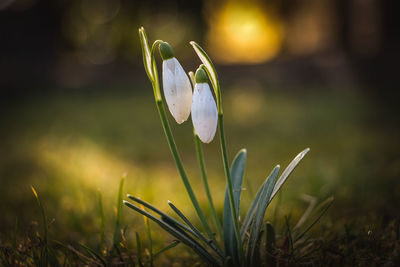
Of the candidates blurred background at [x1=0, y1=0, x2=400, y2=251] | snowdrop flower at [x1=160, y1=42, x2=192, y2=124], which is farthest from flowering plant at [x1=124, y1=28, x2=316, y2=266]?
blurred background at [x1=0, y1=0, x2=400, y2=251]

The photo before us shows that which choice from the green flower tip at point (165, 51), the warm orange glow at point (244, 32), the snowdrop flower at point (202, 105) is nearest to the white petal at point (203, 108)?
the snowdrop flower at point (202, 105)

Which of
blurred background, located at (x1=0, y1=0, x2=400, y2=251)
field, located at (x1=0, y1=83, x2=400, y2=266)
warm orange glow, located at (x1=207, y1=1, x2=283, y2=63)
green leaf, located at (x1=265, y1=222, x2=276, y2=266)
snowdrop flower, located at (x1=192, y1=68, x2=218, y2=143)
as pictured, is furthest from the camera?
warm orange glow, located at (x1=207, y1=1, x2=283, y2=63)

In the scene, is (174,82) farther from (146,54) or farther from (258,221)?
(258,221)

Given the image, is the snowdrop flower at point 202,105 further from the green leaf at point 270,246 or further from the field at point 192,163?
the field at point 192,163

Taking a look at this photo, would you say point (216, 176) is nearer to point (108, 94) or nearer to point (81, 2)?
point (108, 94)

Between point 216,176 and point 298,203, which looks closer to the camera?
point 298,203

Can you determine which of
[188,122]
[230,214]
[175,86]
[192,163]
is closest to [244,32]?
[188,122]

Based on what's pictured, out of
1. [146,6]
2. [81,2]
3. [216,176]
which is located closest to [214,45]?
[146,6]

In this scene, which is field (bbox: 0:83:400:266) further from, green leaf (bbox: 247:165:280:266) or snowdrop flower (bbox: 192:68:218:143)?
snowdrop flower (bbox: 192:68:218:143)
